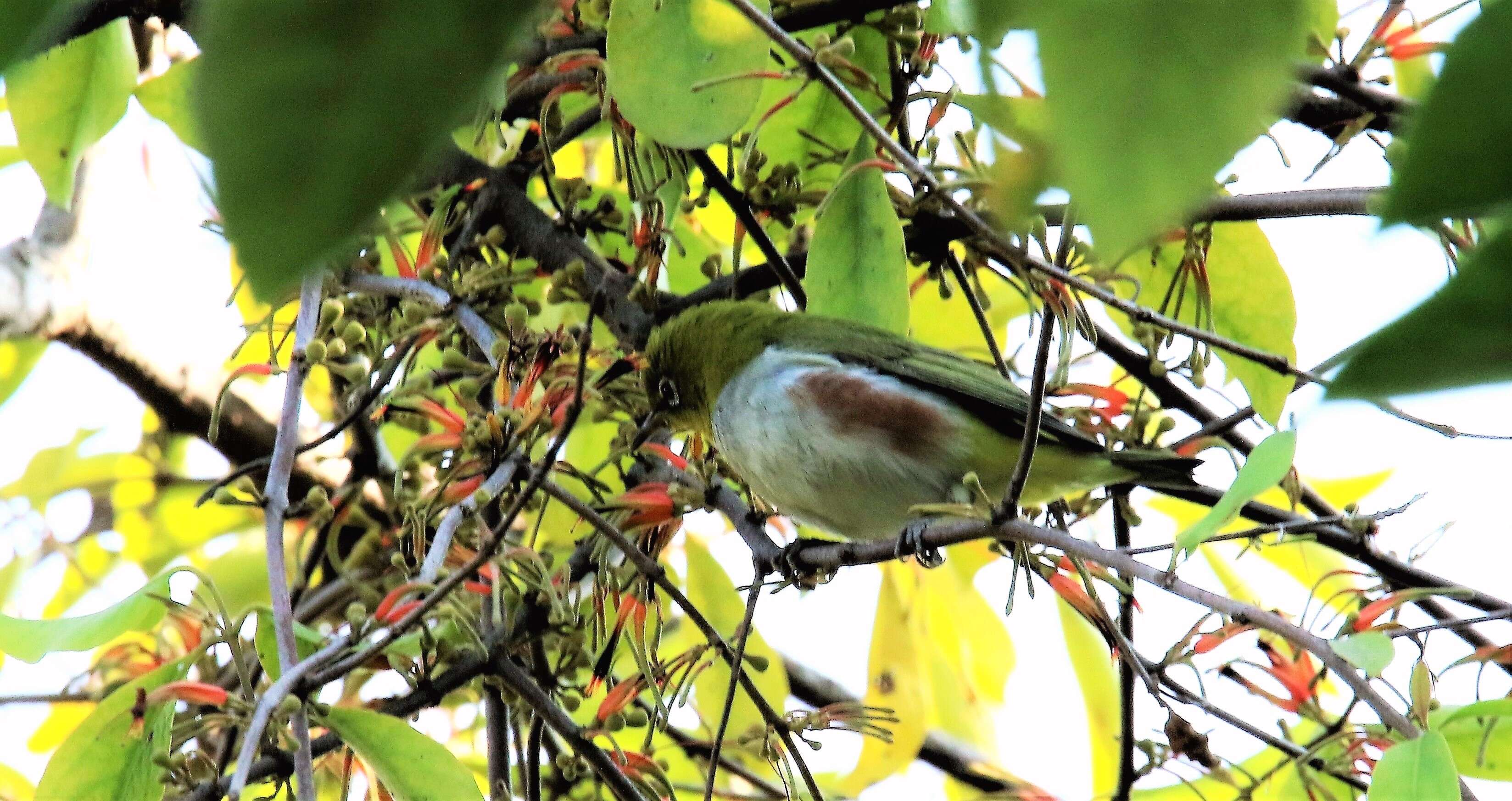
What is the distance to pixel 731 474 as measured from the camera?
303 centimetres

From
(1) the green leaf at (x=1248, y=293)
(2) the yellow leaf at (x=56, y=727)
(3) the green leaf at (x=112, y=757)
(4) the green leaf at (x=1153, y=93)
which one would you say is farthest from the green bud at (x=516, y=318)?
(2) the yellow leaf at (x=56, y=727)

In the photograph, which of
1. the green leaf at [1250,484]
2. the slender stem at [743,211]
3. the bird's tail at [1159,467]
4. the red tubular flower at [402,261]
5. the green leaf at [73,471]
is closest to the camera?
the green leaf at [1250,484]

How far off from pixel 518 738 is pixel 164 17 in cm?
145

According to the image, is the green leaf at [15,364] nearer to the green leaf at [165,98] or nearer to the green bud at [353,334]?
the green leaf at [165,98]

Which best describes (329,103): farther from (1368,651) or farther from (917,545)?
(917,545)

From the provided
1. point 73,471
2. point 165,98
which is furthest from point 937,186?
point 73,471

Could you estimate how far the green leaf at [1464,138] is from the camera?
12.7 inches

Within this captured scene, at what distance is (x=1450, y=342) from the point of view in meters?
0.33

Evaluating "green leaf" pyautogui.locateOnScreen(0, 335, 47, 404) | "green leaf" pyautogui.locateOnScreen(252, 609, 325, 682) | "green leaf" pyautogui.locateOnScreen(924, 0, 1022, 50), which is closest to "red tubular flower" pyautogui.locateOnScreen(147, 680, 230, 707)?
"green leaf" pyautogui.locateOnScreen(252, 609, 325, 682)

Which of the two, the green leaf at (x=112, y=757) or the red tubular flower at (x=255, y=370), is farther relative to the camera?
the red tubular flower at (x=255, y=370)

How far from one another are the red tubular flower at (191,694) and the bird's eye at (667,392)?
1069 mm

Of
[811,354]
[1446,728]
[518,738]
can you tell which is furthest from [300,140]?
[811,354]

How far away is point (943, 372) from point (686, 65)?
122cm

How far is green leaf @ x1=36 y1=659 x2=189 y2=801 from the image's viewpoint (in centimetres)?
186
